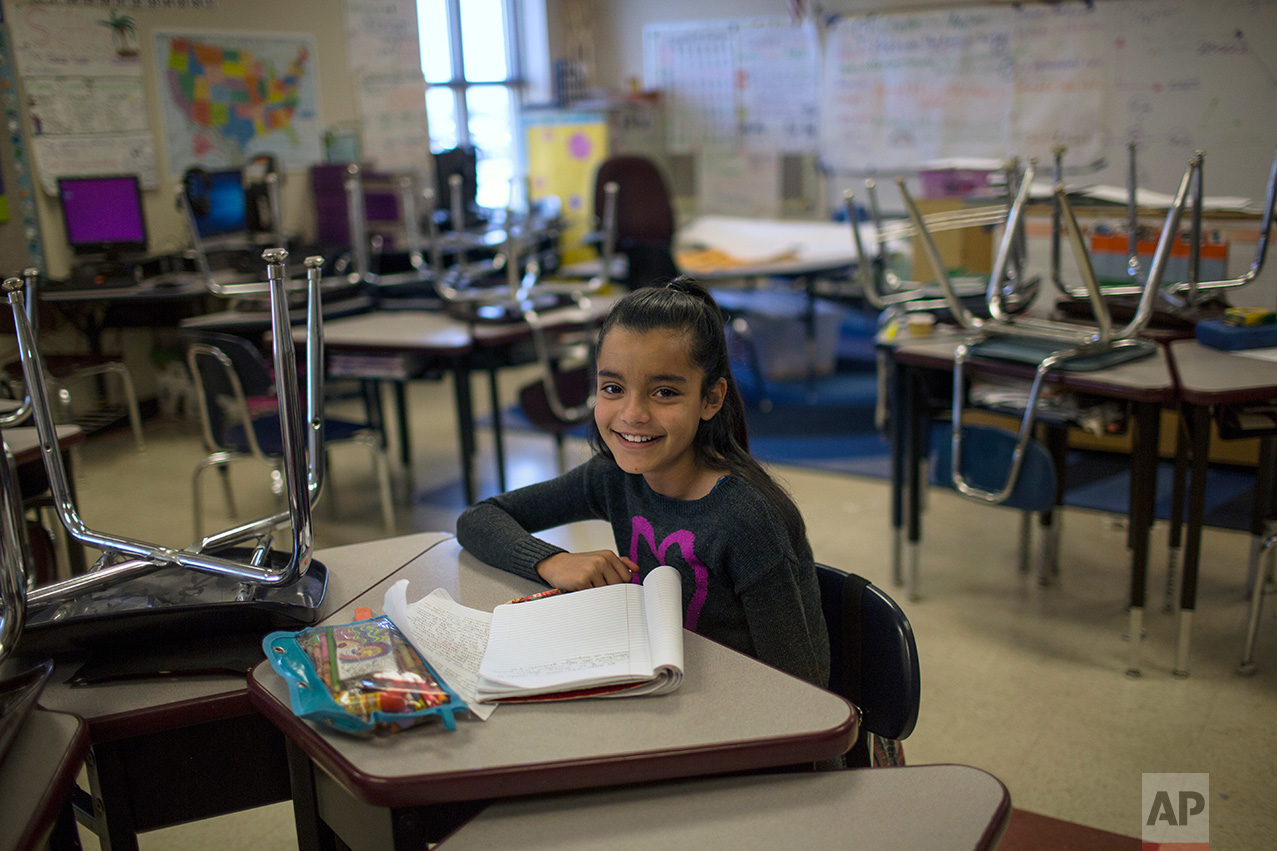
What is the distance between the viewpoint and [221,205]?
15.2ft

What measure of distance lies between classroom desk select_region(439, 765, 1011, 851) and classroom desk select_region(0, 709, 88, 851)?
1.15ft

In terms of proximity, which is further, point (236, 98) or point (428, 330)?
point (236, 98)

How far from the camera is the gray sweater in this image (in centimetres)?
116

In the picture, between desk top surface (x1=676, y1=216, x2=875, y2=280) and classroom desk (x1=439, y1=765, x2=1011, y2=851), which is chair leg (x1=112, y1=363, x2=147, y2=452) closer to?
desk top surface (x1=676, y1=216, x2=875, y2=280)

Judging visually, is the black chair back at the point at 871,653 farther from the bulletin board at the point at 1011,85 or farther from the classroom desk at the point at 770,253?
the bulletin board at the point at 1011,85

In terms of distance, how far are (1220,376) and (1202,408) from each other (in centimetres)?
10

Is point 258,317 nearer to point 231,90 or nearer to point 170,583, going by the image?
point 231,90

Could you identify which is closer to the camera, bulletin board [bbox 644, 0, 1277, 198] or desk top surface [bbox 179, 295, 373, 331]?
desk top surface [bbox 179, 295, 373, 331]

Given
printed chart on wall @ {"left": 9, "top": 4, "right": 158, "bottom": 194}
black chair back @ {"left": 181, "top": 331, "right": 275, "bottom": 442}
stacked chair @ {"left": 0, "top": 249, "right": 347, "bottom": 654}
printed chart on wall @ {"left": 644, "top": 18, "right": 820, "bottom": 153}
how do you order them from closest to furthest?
1. stacked chair @ {"left": 0, "top": 249, "right": 347, "bottom": 654}
2. black chair back @ {"left": 181, "top": 331, "right": 275, "bottom": 442}
3. printed chart on wall @ {"left": 9, "top": 4, "right": 158, "bottom": 194}
4. printed chart on wall @ {"left": 644, "top": 18, "right": 820, "bottom": 153}

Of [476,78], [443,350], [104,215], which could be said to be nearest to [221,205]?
[104,215]

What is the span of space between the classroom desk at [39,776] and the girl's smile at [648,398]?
0.65 meters

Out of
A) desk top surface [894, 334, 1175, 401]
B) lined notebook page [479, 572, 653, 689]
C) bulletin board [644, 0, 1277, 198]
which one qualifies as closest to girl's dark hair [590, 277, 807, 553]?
lined notebook page [479, 572, 653, 689]

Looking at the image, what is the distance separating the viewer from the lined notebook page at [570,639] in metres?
0.97

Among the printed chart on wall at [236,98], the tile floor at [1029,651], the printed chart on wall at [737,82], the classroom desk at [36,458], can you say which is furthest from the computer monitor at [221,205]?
the printed chart on wall at [737,82]
